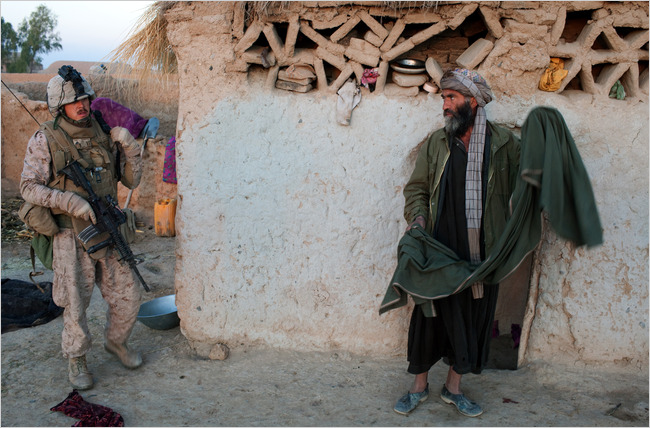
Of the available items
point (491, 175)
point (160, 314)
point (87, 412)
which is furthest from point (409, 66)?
point (87, 412)

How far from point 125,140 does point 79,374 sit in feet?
4.89

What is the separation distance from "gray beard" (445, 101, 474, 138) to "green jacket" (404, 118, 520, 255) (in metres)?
0.10

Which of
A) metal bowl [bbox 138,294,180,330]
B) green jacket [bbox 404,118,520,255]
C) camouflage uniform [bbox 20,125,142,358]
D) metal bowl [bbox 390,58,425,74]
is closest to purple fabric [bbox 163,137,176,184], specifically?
metal bowl [bbox 138,294,180,330]

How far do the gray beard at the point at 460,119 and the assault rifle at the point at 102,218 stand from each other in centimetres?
208

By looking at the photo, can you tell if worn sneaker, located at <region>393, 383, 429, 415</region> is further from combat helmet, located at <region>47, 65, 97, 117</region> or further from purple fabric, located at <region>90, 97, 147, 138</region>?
purple fabric, located at <region>90, 97, 147, 138</region>

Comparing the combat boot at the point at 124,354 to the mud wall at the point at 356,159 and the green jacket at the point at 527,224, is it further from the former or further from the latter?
the green jacket at the point at 527,224

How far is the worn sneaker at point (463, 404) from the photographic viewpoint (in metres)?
2.93

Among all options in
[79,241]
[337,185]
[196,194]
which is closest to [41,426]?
[79,241]

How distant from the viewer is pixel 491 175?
283 cm

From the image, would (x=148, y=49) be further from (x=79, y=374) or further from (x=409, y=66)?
(x=79, y=374)

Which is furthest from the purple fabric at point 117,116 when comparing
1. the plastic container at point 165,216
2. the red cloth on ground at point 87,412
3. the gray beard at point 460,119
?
the gray beard at point 460,119

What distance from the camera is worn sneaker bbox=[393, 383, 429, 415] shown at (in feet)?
9.79

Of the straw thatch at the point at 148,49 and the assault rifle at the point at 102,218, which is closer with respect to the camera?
the assault rifle at the point at 102,218

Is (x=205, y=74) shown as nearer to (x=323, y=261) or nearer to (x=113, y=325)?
(x=323, y=261)
